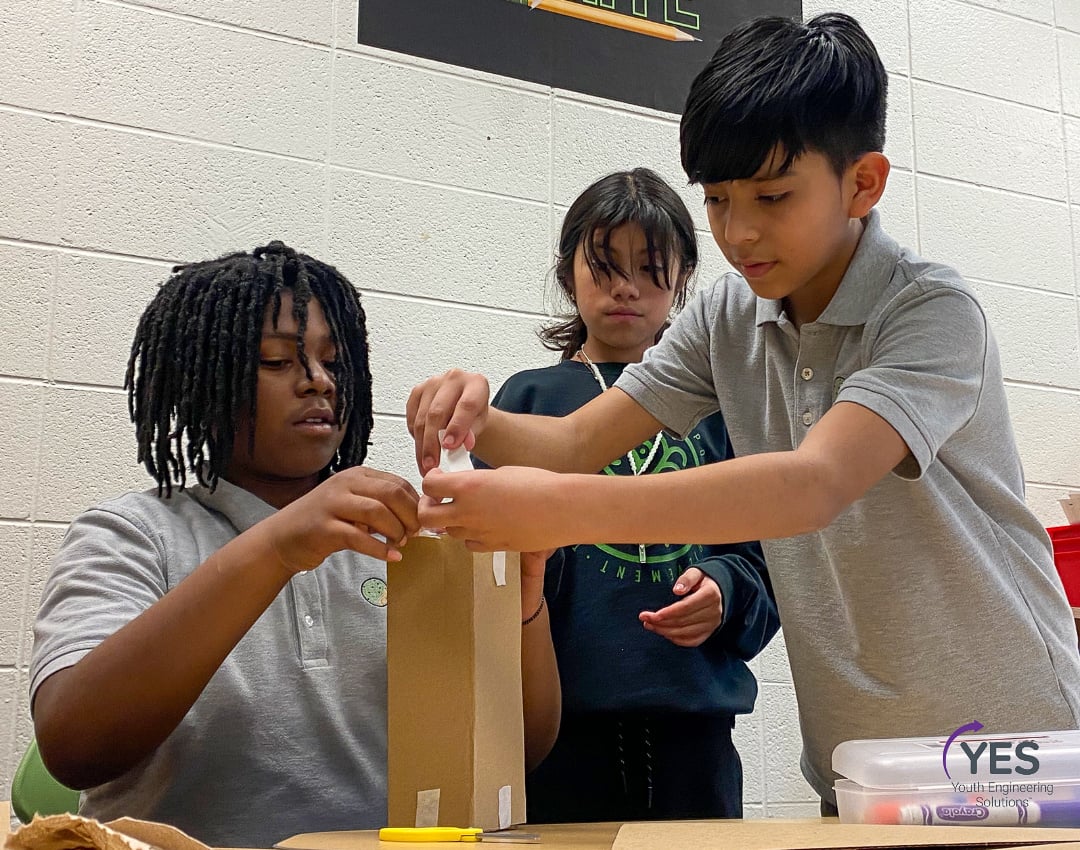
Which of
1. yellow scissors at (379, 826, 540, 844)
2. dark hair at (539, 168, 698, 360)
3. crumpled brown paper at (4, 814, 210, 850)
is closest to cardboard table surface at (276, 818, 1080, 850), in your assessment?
yellow scissors at (379, 826, 540, 844)

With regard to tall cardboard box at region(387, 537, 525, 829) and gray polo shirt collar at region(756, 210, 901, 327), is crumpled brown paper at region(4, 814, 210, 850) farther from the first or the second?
gray polo shirt collar at region(756, 210, 901, 327)

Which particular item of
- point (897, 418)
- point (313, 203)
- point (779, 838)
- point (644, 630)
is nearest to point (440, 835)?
point (779, 838)

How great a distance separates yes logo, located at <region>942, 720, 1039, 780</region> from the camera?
664 mm

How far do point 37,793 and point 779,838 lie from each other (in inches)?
37.8

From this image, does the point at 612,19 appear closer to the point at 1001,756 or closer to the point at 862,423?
the point at 862,423

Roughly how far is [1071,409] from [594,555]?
5.48 feet

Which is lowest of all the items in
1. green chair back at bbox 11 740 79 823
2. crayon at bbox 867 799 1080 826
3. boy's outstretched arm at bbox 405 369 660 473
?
green chair back at bbox 11 740 79 823

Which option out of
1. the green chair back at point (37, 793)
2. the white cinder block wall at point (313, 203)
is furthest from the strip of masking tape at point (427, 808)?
the white cinder block wall at point (313, 203)

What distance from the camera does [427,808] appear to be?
2.72 feet

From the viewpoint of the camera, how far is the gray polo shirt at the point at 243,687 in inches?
39.0

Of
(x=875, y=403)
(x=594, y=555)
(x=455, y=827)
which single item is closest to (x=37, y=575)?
(x=594, y=555)

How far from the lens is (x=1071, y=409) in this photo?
2.58m

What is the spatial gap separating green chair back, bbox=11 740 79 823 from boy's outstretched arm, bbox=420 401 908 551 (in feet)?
2.11

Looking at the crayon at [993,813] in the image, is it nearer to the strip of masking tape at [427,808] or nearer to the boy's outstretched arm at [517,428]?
the strip of masking tape at [427,808]
